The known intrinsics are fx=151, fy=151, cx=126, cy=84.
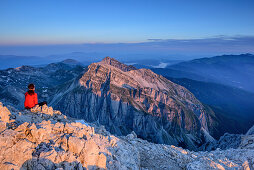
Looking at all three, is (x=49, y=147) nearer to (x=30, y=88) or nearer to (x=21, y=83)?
(x=30, y=88)

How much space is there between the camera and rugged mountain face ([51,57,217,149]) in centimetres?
9294

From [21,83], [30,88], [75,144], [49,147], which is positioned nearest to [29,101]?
[30,88]

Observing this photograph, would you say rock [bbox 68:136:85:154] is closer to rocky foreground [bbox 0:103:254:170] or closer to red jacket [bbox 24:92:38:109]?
rocky foreground [bbox 0:103:254:170]

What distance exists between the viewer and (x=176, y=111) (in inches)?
4444

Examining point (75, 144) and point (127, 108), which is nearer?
point (75, 144)

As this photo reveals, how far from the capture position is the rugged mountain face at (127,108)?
92.9 meters

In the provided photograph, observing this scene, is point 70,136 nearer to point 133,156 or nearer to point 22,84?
point 133,156

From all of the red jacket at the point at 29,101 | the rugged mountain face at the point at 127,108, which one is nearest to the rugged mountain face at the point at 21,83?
the rugged mountain face at the point at 127,108

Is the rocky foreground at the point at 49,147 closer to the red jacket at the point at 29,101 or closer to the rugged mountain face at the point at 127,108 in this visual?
the red jacket at the point at 29,101

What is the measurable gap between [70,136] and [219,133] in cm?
14830

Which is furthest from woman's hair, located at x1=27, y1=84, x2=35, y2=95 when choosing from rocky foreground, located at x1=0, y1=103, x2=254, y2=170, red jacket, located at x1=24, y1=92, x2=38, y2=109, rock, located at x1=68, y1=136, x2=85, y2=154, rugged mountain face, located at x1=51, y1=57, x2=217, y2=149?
rugged mountain face, located at x1=51, y1=57, x2=217, y2=149

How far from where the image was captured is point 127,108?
95.9 m

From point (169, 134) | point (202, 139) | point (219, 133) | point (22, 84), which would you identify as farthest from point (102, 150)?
point (22, 84)

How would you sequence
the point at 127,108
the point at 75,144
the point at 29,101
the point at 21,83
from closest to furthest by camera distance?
the point at 75,144, the point at 29,101, the point at 127,108, the point at 21,83
